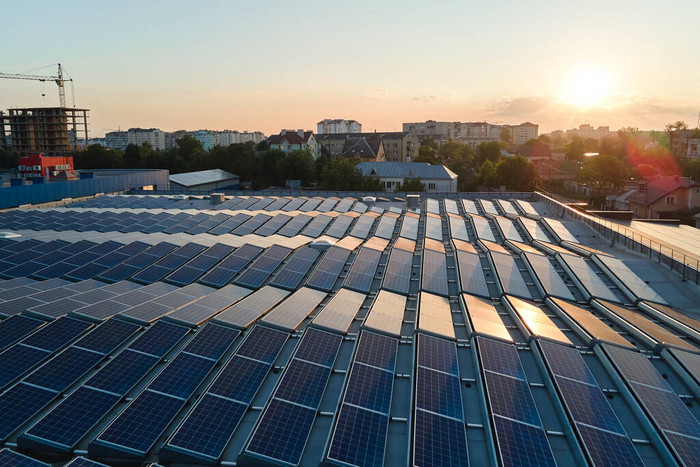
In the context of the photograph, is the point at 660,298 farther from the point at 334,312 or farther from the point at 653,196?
the point at 653,196

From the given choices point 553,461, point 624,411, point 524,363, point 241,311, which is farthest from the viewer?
point 241,311

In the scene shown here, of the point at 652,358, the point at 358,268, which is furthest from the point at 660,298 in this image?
the point at 358,268

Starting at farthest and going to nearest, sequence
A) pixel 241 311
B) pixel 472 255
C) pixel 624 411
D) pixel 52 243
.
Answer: pixel 52 243 < pixel 472 255 < pixel 241 311 < pixel 624 411

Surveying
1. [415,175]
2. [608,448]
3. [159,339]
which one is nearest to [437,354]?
[608,448]

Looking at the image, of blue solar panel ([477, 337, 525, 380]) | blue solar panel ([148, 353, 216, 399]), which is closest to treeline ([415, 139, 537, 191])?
blue solar panel ([477, 337, 525, 380])

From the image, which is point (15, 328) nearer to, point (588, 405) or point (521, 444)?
point (521, 444)

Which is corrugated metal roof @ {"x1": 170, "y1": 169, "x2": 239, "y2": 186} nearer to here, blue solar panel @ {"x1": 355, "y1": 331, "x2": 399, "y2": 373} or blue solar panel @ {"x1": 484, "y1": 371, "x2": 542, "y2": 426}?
blue solar panel @ {"x1": 355, "y1": 331, "x2": 399, "y2": 373}
